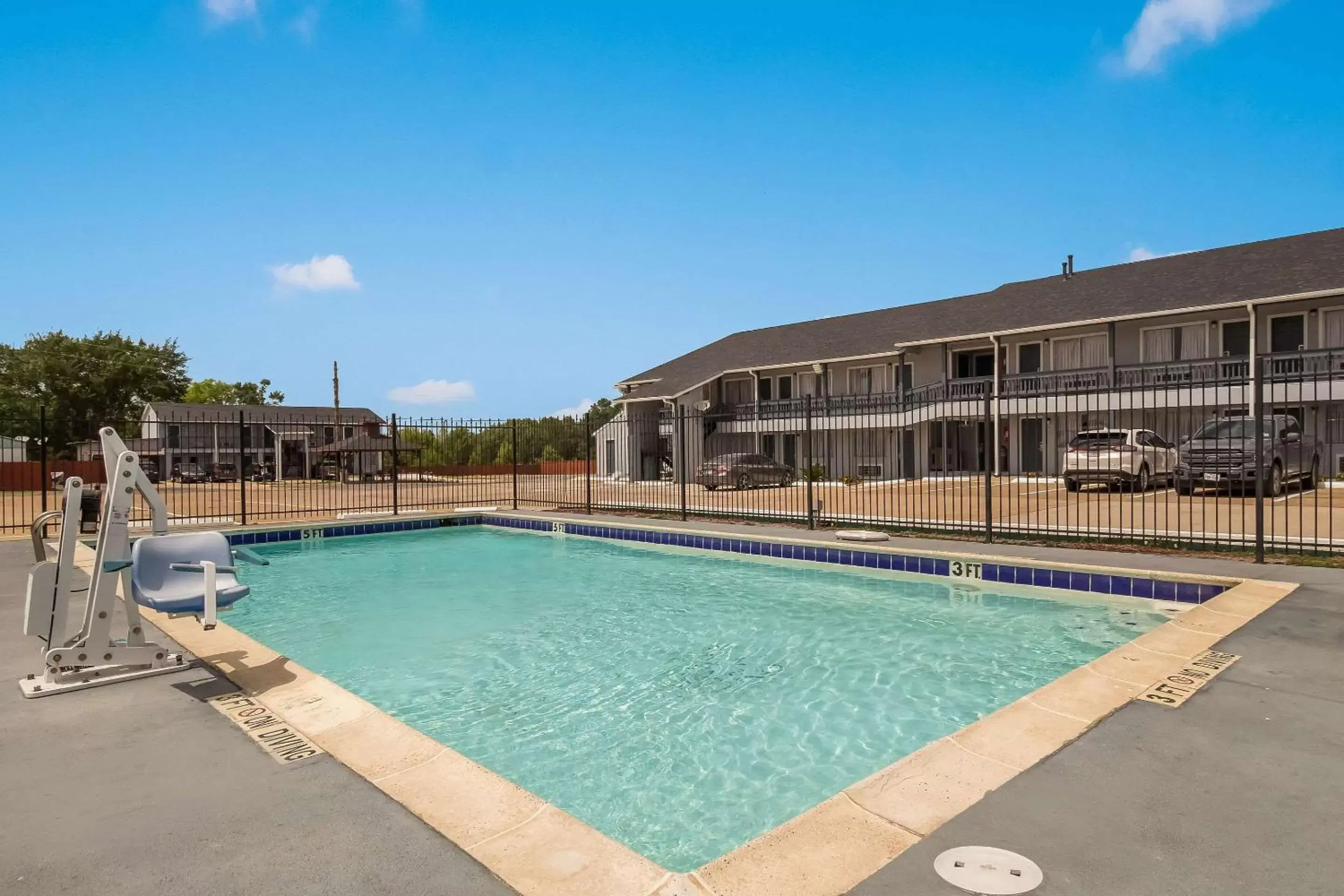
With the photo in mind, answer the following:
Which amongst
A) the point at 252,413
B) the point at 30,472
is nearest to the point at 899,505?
the point at 30,472

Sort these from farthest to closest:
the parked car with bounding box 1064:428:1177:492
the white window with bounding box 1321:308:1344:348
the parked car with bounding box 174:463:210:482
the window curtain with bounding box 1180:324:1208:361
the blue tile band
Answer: the parked car with bounding box 174:463:210:482 → the window curtain with bounding box 1180:324:1208:361 → the white window with bounding box 1321:308:1344:348 → the parked car with bounding box 1064:428:1177:492 → the blue tile band

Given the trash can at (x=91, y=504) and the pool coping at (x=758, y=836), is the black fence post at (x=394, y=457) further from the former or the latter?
the pool coping at (x=758, y=836)

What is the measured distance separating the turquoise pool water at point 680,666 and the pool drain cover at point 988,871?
121cm

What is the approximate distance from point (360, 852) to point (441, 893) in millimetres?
423

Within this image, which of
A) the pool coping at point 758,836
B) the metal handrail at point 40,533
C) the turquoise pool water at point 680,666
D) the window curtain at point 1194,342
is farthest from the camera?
the window curtain at point 1194,342

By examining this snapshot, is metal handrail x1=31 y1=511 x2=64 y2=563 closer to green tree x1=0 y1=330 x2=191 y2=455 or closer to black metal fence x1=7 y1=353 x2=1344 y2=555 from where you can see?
black metal fence x1=7 y1=353 x2=1344 y2=555

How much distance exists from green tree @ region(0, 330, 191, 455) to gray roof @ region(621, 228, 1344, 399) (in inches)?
1389

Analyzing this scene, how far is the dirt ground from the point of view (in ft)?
34.1

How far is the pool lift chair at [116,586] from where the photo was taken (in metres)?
4.14

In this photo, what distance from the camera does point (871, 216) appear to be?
18062mm

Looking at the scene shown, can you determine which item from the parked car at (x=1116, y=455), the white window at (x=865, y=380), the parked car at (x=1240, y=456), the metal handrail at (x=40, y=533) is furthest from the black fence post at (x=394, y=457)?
the white window at (x=865, y=380)

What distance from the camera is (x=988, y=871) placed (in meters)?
2.21

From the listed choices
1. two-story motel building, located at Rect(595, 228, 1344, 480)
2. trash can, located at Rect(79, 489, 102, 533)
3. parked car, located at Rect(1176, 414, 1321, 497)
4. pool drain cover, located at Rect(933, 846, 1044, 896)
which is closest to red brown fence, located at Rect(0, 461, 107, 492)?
two-story motel building, located at Rect(595, 228, 1344, 480)

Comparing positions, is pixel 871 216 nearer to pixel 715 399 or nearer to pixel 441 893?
pixel 715 399
